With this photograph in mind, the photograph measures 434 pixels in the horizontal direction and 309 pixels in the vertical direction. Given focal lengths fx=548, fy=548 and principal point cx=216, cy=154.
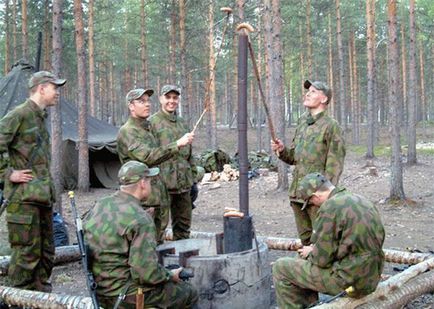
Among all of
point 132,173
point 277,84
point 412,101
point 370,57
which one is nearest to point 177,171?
point 132,173

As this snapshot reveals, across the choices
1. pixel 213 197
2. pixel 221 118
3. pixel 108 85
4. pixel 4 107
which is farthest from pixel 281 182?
pixel 221 118

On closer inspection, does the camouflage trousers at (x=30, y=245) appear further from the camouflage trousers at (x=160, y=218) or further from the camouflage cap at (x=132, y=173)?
the camouflage cap at (x=132, y=173)

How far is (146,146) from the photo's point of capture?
527cm

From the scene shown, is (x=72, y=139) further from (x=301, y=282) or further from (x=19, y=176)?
(x=301, y=282)

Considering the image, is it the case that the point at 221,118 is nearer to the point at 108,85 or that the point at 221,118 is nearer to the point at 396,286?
the point at 108,85

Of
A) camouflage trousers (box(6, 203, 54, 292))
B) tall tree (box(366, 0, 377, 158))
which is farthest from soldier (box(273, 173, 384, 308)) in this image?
tall tree (box(366, 0, 377, 158))

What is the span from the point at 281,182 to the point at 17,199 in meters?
9.05

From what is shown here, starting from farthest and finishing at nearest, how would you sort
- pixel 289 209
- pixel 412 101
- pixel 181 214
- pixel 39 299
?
pixel 412 101 → pixel 289 209 → pixel 181 214 → pixel 39 299

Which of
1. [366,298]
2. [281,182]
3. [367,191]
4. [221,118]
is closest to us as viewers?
[366,298]

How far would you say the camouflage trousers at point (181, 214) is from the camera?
19.7 feet

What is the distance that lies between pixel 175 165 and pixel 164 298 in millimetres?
2149

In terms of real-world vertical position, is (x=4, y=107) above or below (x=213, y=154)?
above

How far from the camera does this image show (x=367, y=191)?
1235 centimetres

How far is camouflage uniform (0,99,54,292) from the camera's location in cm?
483
